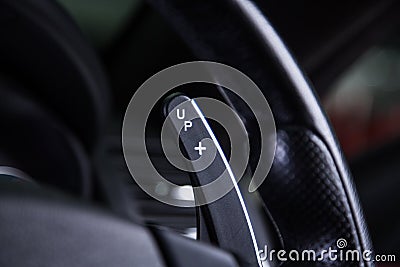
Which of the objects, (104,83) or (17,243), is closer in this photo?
(17,243)

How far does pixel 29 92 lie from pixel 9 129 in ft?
0.19

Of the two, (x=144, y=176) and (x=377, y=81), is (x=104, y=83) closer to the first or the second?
(x=144, y=176)

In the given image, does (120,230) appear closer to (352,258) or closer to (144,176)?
(352,258)

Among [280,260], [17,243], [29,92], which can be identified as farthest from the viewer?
[29,92]

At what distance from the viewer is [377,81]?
1839 millimetres

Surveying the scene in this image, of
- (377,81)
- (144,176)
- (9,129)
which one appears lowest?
(144,176)

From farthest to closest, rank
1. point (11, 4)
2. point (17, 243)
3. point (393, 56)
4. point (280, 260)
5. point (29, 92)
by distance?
point (393, 56)
point (29, 92)
point (11, 4)
point (280, 260)
point (17, 243)

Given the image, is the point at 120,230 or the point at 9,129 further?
the point at 9,129

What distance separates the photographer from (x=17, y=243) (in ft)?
0.98

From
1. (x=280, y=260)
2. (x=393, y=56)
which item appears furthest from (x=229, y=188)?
(x=393, y=56)

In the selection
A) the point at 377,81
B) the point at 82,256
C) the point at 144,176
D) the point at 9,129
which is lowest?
the point at 82,256

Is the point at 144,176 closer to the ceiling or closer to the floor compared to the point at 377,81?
closer to the floor

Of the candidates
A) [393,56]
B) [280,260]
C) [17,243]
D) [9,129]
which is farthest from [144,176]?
[393,56]

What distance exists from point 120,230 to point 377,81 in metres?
→ 1.57
